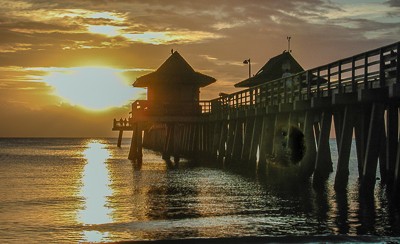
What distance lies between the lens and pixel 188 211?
19.8 m

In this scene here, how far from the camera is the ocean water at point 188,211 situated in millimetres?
15609

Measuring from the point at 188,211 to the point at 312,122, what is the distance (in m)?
8.75

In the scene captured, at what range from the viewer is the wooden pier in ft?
67.0

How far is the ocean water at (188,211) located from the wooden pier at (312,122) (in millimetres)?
1072

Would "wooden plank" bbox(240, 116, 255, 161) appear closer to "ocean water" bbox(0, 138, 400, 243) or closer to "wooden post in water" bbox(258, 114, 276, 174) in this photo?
"wooden post in water" bbox(258, 114, 276, 174)

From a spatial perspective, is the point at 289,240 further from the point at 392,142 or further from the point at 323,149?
the point at 323,149

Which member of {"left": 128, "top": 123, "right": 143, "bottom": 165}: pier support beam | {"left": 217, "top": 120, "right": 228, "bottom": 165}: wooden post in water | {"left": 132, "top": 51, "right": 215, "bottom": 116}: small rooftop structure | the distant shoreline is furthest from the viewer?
{"left": 132, "top": 51, "right": 215, "bottom": 116}: small rooftop structure

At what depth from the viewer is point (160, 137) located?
75812mm

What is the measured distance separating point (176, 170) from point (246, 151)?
158 inches

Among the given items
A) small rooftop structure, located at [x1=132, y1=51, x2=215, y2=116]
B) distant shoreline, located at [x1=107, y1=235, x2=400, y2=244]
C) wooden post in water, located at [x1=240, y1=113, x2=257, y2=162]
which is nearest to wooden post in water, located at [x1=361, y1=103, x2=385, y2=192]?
distant shoreline, located at [x1=107, y1=235, x2=400, y2=244]

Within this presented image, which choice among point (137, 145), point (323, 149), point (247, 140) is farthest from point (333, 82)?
point (137, 145)

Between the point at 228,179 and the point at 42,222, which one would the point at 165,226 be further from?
the point at 228,179

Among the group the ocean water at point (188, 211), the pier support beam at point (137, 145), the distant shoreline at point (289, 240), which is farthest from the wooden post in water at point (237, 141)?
the distant shoreline at point (289, 240)

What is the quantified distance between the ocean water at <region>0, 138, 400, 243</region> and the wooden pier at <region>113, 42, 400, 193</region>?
1072 millimetres
